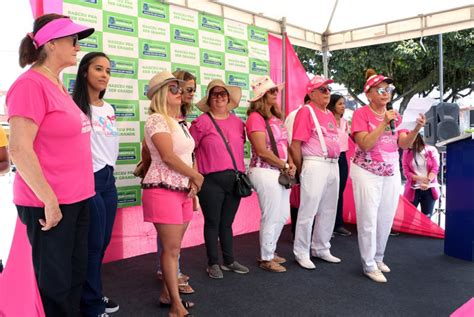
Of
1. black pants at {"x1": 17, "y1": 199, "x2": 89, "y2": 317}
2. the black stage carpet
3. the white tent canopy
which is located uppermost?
the white tent canopy

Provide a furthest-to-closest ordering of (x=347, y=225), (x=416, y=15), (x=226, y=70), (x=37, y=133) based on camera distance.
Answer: (x=347, y=225), (x=416, y=15), (x=226, y=70), (x=37, y=133)

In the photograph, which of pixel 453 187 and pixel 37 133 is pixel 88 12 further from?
pixel 453 187

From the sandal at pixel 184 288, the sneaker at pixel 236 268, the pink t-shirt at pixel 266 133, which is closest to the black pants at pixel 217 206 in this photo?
the sneaker at pixel 236 268

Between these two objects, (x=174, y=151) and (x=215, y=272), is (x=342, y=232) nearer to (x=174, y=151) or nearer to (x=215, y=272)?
(x=215, y=272)

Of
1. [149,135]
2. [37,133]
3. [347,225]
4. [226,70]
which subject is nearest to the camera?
[37,133]

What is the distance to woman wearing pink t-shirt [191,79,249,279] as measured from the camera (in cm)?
293

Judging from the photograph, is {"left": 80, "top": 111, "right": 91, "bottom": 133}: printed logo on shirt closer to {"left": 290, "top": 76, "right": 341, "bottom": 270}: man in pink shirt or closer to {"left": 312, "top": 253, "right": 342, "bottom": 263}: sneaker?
{"left": 290, "top": 76, "right": 341, "bottom": 270}: man in pink shirt

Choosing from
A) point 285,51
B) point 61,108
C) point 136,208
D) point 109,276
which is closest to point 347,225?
A: point 285,51

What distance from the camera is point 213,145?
2.93m

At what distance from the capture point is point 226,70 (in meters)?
3.96

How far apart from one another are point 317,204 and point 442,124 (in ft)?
14.9

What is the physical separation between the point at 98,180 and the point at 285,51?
2.95 m

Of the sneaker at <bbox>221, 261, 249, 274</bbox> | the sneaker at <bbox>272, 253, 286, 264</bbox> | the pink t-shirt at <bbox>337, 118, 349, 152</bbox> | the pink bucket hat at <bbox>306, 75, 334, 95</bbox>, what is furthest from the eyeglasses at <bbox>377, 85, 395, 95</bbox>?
the sneaker at <bbox>221, 261, 249, 274</bbox>

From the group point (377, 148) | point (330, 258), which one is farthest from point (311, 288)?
point (377, 148)
